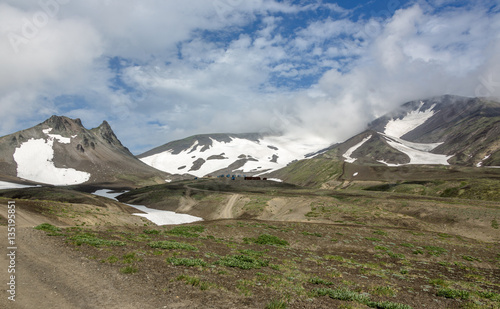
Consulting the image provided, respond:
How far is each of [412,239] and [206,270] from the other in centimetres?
3941

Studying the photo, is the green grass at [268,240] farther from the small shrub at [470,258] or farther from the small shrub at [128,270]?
the small shrub at [470,258]

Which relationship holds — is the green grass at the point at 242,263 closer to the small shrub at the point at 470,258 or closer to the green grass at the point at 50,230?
the green grass at the point at 50,230

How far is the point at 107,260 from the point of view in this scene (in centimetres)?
1766

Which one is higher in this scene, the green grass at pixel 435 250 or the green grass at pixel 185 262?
the green grass at pixel 185 262

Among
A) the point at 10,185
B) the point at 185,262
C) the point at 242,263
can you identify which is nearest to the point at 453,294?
the point at 242,263

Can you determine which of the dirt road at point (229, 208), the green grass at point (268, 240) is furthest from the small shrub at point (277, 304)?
the dirt road at point (229, 208)

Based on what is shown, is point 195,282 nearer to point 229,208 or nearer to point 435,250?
point 435,250

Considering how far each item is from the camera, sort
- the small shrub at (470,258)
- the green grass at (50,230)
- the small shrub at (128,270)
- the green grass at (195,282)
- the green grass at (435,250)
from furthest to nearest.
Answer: the green grass at (435,250), the small shrub at (470,258), the green grass at (50,230), the small shrub at (128,270), the green grass at (195,282)

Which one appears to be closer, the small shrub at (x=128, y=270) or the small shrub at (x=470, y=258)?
the small shrub at (x=128, y=270)

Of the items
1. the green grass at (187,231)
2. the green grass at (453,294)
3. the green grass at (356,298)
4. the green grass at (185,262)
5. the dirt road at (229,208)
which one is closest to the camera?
the green grass at (356,298)

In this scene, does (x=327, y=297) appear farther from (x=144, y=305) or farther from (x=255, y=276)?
(x=144, y=305)

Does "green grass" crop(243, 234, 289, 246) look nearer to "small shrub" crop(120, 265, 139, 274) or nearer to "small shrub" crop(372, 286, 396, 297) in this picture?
"small shrub" crop(372, 286, 396, 297)

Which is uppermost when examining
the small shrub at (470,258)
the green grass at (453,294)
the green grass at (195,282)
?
the green grass at (195,282)

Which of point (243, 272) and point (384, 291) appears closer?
point (384, 291)
